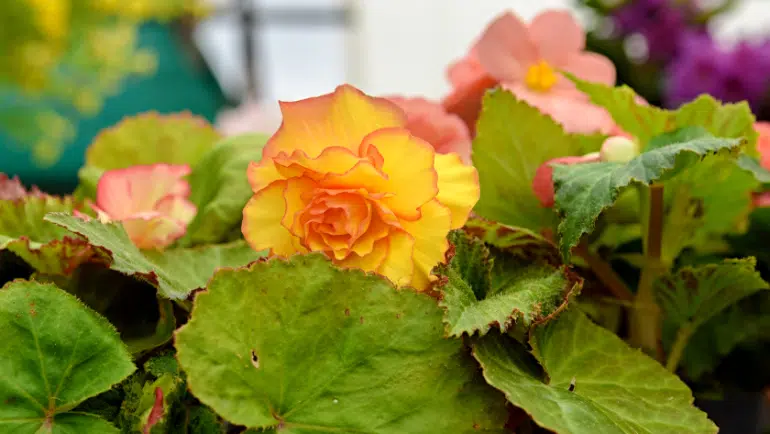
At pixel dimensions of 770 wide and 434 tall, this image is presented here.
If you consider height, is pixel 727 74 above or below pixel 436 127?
below

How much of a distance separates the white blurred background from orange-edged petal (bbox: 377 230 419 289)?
3.21 m

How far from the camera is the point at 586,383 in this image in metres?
0.24

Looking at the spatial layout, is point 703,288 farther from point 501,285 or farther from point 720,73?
point 720,73

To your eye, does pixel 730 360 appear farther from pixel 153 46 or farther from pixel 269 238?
pixel 153 46

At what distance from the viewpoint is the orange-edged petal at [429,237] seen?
23 centimetres

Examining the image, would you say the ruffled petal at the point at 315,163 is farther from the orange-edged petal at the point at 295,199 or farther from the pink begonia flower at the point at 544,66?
the pink begonia flower at the point at 544,66

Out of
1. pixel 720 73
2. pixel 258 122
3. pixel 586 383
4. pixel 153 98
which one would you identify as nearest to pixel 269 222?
pixel 586 383

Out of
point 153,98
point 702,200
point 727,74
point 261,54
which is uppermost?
point 702,200

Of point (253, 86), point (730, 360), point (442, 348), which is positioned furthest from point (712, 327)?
point (253, 86)

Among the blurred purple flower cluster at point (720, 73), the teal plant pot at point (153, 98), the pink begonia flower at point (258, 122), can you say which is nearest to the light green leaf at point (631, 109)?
the pink begonia flower at point (258, 122)

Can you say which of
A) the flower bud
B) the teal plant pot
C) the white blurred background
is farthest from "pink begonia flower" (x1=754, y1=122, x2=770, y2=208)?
the white blurred background

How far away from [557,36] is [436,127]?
0.41 ft

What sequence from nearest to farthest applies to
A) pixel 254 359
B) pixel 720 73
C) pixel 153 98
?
pixel 254 359 < pixel 720 73 < pixel 153 98

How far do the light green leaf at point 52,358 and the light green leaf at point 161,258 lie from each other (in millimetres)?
18
